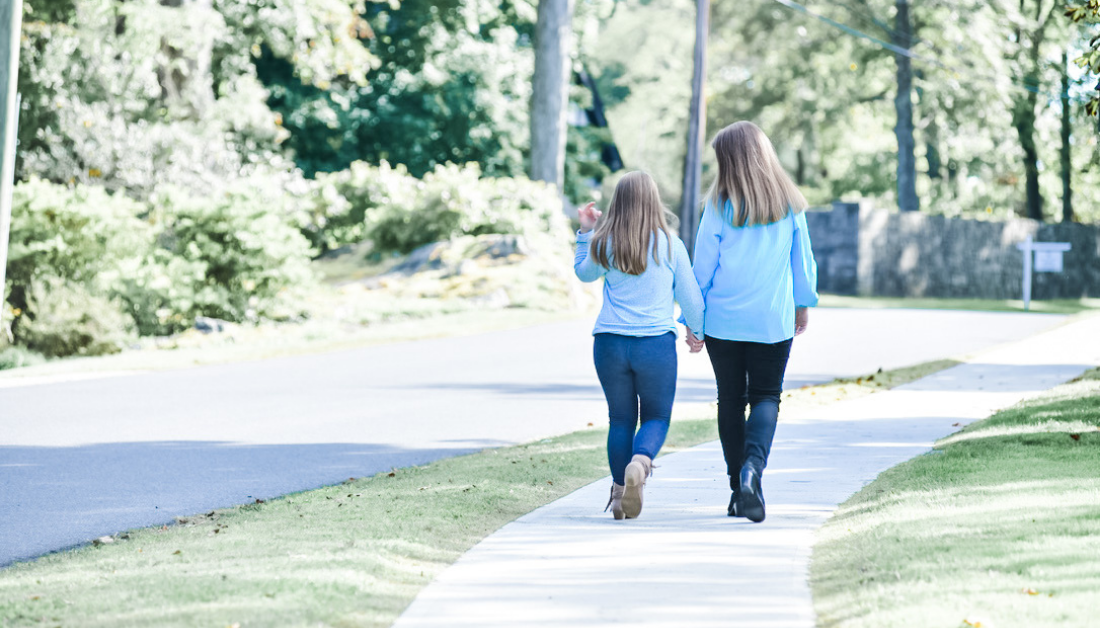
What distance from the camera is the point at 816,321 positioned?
1007 inches

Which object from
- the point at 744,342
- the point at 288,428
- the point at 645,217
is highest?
the point at 645,217

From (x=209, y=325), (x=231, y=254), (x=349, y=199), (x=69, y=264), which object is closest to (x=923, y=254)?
(x=349, y=199)

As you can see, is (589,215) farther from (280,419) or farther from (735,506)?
(280,419)

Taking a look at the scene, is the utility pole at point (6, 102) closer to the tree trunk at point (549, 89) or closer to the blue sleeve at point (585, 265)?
the blue sleeve at point (585, 265)

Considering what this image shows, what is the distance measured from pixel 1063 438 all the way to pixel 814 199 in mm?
48631

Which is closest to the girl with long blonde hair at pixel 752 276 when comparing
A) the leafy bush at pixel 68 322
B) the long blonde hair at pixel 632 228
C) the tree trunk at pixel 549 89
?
the long blonde hair at pixel 632 228

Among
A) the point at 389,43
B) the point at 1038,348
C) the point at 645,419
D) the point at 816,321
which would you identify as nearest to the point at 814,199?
the point at 389,43

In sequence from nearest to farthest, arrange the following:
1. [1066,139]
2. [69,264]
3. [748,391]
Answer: [748,391] → [69,264] → [1066,139]

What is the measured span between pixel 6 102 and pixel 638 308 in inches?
333

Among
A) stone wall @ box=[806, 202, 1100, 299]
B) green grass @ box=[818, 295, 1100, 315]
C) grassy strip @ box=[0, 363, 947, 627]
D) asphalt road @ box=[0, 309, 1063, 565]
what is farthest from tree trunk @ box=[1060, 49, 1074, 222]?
grassy strip @ box=[0, 363, 947, 627]

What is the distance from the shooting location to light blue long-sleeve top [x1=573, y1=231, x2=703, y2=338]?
697 centimetres

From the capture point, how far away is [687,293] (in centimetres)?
696

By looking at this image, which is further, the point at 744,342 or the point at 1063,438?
the point at 1063,438

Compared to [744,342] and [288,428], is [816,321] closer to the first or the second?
[288,428]
